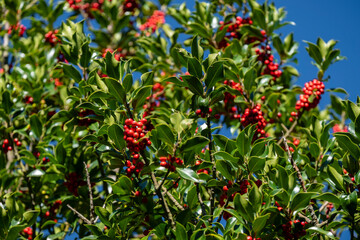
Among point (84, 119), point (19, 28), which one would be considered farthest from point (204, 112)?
point (19, 28)

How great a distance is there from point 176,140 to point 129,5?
13.0 ft

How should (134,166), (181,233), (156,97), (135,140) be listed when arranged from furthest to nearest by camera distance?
(156,97), (134,166), (135,140), (181,233)

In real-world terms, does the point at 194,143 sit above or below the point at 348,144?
below

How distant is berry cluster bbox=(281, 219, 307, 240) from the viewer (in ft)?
8.09

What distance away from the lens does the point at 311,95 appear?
3.65 metres

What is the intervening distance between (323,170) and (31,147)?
2511 mm

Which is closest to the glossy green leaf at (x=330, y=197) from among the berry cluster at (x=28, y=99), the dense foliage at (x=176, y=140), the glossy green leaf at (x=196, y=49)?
the dense foliage at (x=176, y=140)

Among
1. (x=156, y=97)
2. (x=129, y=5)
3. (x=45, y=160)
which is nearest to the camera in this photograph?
(x=45, y=160)

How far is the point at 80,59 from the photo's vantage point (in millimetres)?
3070

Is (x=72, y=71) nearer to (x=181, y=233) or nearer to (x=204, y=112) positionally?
(x=204, y=112)

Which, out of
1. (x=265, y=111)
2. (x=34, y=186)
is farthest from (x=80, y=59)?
(x=265, y=111)

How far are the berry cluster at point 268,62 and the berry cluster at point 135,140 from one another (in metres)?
1.92

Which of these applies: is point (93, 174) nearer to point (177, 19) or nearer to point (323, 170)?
point (323, 170)

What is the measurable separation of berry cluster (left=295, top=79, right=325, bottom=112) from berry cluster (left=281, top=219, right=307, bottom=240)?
1.38 metres
